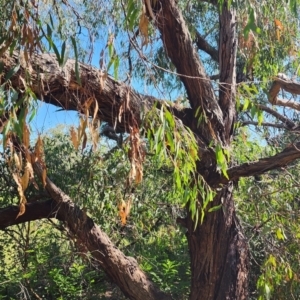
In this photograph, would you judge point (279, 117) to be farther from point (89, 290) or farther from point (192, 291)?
point (89, 290)

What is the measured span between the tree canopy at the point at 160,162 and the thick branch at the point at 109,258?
10mm

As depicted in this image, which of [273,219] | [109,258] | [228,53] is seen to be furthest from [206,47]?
[109,258]

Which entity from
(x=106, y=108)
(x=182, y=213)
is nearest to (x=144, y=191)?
(x=182, y=213)

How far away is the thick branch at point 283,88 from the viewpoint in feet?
12.0

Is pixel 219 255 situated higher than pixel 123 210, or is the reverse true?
pixel 219 255

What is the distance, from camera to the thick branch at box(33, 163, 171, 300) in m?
4.00

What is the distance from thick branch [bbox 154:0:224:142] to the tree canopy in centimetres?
1

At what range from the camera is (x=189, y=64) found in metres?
3.90

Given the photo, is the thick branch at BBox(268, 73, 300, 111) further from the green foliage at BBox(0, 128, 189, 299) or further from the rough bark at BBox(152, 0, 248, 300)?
the green foliage at BBox(0, 128, 189, 299)

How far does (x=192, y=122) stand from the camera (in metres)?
3.99

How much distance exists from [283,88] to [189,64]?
26.5 inches

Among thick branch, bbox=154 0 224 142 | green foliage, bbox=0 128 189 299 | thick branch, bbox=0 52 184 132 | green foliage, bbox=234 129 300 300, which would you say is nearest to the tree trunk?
green foliage, bbox=234 129 300 300

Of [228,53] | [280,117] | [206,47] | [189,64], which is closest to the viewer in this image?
[189,64]

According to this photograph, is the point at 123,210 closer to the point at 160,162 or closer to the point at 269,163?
the point at 160,162
